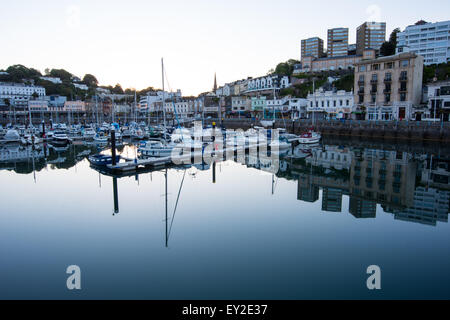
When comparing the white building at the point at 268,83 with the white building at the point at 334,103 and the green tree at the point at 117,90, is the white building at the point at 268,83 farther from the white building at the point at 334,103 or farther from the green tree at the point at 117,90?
the green tree at the point at 117,90

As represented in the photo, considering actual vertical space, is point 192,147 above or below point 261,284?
above

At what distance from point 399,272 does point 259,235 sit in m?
4.79

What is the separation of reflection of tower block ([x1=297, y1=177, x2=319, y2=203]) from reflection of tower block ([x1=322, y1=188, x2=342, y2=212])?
50cm

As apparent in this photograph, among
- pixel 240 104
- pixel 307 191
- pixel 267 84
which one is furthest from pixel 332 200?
pixel 267 84

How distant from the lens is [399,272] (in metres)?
9.23

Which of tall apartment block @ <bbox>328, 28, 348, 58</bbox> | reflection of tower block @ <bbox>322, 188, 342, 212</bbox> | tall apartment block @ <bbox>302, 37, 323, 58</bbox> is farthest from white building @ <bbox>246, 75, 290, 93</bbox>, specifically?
reflection of tower block @ <bbox>322, 188, 342, 212</bbox>

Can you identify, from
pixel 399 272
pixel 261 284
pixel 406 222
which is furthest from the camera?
pixel 406 222

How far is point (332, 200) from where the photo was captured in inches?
659

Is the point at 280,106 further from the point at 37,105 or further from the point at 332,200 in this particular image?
the point at 37,105

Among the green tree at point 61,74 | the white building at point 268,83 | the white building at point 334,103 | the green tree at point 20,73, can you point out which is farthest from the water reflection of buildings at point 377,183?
the green tree at point 61,74

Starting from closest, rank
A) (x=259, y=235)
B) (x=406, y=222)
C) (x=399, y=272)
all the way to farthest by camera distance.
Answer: (x=399, y=272)
(x=259, y=235)
(x=406, y=222)

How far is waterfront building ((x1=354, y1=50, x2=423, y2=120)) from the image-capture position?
4925 centimetres
